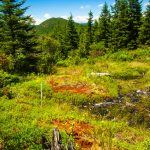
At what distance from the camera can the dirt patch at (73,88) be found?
27.0 meters

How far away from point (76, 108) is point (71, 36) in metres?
42.8

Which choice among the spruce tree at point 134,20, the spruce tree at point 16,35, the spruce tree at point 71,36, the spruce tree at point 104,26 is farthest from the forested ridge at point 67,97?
the spruce tree at point 71,36

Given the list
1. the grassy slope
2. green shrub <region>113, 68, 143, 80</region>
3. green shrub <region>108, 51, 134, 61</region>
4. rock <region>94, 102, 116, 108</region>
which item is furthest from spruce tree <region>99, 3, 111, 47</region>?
rock <region>94, 102, 116, 108</region>

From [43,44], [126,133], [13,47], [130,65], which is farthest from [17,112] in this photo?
[43,44]

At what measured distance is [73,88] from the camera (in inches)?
1093

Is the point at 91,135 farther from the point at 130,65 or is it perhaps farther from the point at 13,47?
the point at 130,65

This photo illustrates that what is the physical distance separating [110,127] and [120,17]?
37.6m

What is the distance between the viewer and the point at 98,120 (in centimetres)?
1972

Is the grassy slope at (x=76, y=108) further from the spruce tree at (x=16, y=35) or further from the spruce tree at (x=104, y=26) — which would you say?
the spruce tree at (x=104, y=26)

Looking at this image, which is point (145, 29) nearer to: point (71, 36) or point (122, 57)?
point (122, 57)

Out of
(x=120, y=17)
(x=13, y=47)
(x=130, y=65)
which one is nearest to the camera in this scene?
(x=13, y=47)

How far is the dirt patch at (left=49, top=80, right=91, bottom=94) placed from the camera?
88.5ft

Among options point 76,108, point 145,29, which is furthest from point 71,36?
point 76,108

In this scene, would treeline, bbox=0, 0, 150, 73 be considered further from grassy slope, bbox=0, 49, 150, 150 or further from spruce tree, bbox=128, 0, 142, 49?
grassy slope, bbox=0, 49, 150, 150
